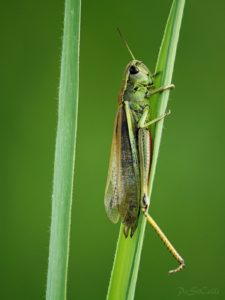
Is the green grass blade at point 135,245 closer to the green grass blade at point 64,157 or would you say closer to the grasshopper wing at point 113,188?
the green grass blade at point 64,157

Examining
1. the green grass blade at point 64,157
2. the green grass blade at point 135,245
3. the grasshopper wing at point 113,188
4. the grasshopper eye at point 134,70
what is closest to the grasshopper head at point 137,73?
the grasshopper eye at point 134,70

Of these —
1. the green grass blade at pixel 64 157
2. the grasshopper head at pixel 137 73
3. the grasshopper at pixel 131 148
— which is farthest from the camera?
the grasshopper head at pixel 137 73

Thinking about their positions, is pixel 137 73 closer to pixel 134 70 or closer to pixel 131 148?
pixel 134 70

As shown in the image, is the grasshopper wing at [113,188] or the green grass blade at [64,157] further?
the grasshopper wing at [113,188]

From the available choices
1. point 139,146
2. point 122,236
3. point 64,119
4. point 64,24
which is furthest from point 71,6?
point 139,146

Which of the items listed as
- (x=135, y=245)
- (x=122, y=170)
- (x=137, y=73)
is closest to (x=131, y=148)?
(x=122, y=170)

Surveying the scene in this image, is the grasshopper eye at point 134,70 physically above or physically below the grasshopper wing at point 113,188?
above
